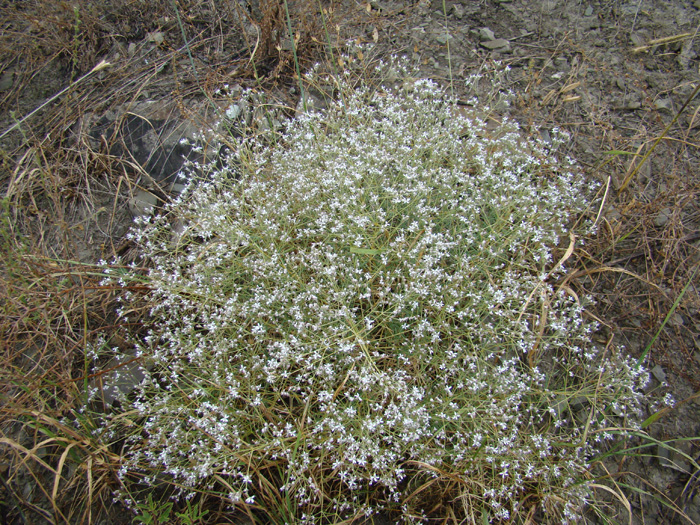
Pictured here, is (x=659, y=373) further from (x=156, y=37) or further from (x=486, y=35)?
(x=156, y=37)

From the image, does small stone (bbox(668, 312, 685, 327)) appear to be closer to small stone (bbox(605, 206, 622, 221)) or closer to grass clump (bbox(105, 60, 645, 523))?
grass clump (bbox(105, 60, 645, 523))

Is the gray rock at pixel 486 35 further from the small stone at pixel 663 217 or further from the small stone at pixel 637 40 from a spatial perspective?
the small stone at pixel 663 217

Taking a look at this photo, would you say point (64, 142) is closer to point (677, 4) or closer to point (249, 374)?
point (249, 374)

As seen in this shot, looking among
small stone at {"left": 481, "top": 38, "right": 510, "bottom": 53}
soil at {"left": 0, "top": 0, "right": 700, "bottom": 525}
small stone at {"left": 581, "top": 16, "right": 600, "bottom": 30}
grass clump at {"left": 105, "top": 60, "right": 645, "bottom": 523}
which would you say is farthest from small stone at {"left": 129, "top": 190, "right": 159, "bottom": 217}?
small stone at {"left": 581, "top": 16, "right": 600, "bottom": 30}

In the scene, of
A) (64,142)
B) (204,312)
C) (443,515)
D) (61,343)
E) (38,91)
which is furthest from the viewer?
(38,91)

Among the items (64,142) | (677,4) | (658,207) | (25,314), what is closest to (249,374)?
(25,314)

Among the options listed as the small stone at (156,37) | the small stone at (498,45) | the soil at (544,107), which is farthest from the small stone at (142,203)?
the small stone at (498,45)
